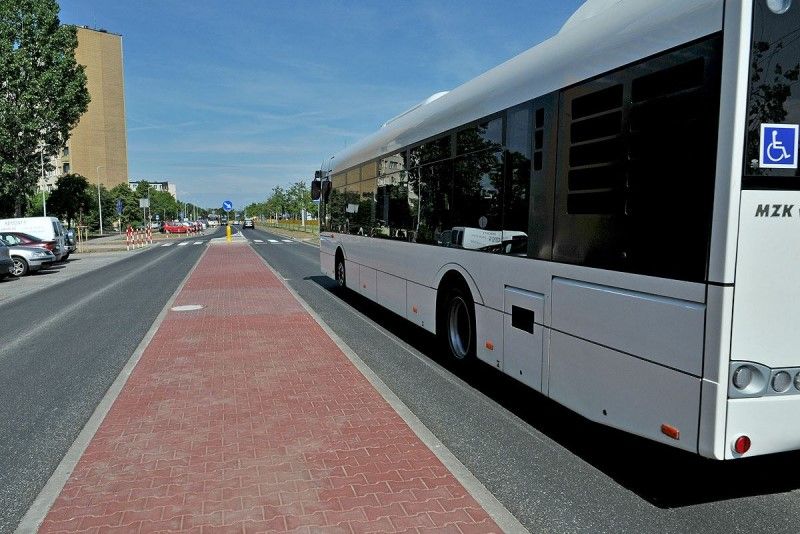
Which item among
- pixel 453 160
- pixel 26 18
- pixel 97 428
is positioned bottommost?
pixel 97 428

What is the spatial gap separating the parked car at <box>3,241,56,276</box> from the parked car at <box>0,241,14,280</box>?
1053 millimetres

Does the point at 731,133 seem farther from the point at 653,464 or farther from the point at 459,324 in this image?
the point at 459,324

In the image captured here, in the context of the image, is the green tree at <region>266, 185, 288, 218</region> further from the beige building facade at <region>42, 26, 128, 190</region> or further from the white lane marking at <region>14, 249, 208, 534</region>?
the white lane marking at <region>14, 249, 208, 534</region>

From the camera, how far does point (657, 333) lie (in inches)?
135

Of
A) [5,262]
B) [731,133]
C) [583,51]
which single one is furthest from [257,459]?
[5,262]

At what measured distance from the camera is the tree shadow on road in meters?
3.79

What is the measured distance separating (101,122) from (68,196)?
214 feet

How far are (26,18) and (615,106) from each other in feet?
142

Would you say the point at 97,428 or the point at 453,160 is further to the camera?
the point at 453,160

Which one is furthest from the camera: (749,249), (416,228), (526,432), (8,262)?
(8,262)

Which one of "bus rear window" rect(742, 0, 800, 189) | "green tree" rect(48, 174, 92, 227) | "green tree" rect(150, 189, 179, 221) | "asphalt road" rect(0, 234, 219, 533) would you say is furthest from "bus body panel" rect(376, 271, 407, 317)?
"green tree" rect(150, 189, 179, 221)

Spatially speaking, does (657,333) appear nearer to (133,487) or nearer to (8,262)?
(133,487)

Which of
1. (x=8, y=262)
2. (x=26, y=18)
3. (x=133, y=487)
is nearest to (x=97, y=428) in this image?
(x=133, y=487)

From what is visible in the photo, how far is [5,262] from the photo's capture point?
18.5 meters
